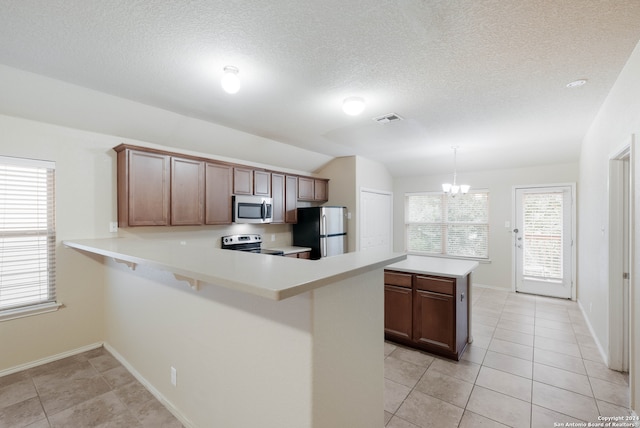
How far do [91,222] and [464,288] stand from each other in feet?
13.3

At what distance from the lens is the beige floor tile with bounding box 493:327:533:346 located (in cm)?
322

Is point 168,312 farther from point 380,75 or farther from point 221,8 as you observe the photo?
point 380,75

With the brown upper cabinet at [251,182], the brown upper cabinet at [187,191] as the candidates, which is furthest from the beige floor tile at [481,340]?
the brown upper cabinet at [187,191]

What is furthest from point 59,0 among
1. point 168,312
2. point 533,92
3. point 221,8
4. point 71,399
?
point 533,92

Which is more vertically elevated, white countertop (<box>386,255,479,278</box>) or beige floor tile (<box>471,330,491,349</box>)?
white countertop (<box>386,255,479,278</box>)

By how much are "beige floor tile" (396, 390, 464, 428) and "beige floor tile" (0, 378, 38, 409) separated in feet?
9.66

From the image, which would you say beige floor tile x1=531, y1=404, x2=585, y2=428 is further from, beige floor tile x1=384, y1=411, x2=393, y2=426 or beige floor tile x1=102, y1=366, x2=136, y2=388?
beige floor tile x1=102, y1=366, x2=136, y2=388

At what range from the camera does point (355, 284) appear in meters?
1.50

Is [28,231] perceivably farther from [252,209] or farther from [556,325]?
[556,325]

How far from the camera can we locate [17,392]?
2.33 m

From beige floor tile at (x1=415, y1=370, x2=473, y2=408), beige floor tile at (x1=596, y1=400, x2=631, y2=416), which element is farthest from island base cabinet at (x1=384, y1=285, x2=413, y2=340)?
beige floor tile at (x1=596, y1=400, x2=631, y2=416)

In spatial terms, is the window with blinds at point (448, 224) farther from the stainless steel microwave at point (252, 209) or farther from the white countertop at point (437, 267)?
the stainless steel microwave at point (252, 209)

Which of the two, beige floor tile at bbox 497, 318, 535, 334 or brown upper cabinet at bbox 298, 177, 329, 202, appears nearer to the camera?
beige floor tile at bbox 497, 318, 535, 334

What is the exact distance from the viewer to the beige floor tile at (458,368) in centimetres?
253
